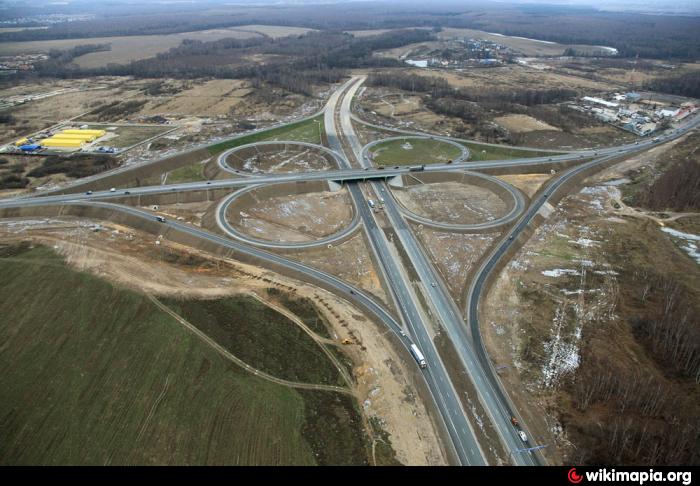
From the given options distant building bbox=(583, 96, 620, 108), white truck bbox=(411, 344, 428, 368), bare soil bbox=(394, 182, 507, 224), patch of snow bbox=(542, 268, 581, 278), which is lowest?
patch of snow bbox=(542, 268, 581, 278)

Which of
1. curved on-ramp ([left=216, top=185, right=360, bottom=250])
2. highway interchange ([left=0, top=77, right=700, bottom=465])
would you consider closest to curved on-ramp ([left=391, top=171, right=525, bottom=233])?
highway interchange ([left=0, top=77, right=700, bottom=465])

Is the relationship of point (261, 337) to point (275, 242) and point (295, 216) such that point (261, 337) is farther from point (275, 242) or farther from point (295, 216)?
point (295, 216)

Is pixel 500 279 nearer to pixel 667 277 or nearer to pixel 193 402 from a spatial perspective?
pixel 667 277

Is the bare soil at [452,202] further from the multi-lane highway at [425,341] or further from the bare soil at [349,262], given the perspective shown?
the bare soil at [349,262]
